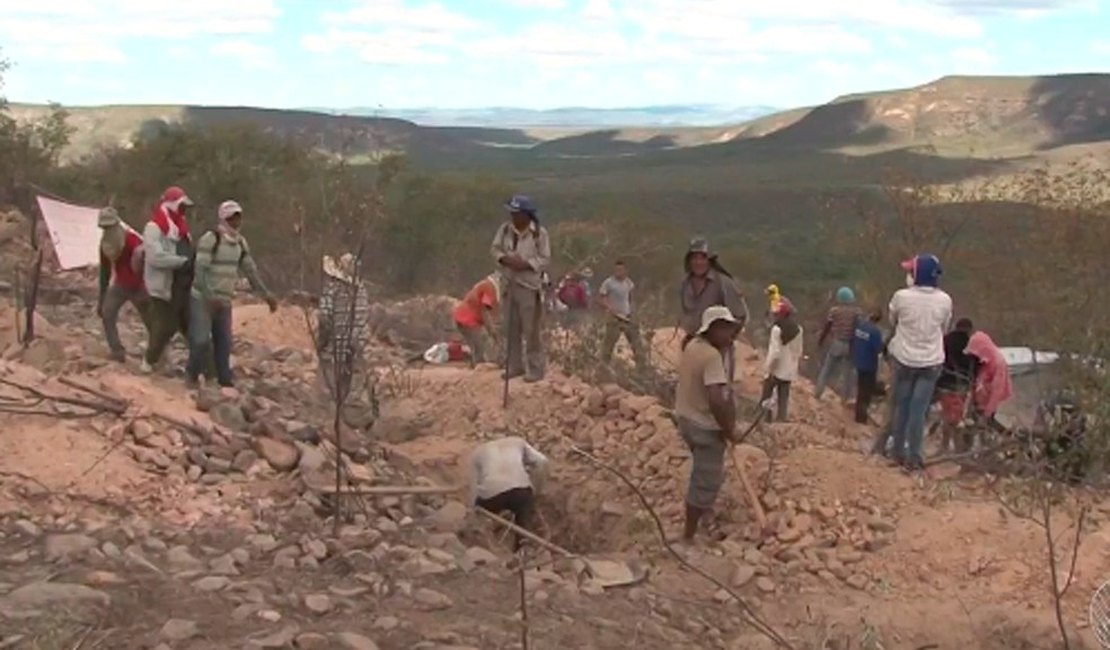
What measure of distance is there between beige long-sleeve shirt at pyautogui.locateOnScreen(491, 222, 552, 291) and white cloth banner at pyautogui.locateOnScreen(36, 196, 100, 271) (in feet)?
8.53

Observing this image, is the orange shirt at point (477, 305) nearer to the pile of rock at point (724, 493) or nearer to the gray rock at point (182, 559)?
the pile of rock at point (724, 493)

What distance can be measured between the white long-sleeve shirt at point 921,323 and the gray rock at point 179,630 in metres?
4.00

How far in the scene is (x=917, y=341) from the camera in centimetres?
699

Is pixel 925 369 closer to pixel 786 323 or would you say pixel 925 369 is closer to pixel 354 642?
pixel 786 323

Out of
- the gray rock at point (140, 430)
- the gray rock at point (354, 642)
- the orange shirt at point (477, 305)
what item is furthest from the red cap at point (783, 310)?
the gray rock at point (354, 642)

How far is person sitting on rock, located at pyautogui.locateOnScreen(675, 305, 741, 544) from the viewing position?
20.0ft

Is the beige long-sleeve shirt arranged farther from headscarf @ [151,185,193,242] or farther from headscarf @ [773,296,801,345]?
headscarf @ [151,185,193,242]

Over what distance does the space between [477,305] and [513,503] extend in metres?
3.23

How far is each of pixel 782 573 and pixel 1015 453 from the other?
162cm

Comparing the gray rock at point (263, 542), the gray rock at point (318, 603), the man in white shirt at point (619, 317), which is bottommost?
the gray rock at point (263, 542)

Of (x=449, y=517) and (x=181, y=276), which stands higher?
(x=181, y=276)

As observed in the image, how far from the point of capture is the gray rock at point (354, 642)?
455cm

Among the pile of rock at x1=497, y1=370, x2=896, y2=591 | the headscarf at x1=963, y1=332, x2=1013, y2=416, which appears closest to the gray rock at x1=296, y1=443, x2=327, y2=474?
Answer: the pile of rock at x1=497, y1=370, x2=896, y2=591

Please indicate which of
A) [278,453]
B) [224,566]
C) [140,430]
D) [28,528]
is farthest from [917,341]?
[28,528]
